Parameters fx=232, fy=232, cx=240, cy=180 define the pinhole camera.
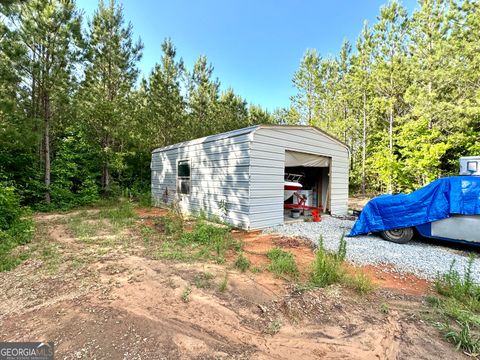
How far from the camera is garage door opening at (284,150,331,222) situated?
7.99 metres

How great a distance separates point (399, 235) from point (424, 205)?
0.86 meters

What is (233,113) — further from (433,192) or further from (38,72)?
(433,192)

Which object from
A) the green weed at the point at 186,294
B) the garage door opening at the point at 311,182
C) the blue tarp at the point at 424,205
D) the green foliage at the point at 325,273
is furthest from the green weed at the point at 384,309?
the garage door opening at the point at 311,182

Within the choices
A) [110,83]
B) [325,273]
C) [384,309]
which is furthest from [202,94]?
[384,309]

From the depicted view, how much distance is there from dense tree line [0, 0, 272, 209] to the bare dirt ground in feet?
21.2

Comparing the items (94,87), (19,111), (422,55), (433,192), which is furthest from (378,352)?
(422,55)

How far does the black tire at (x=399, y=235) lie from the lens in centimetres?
517

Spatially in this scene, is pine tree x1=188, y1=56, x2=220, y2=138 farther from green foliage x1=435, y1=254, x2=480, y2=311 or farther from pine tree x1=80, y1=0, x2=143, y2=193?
green foliage x1=435, y1=254, x2=480, y2=311

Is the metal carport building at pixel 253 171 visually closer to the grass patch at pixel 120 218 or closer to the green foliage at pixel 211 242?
the green foliage at pixel 211 242

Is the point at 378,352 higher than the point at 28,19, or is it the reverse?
the point at 28,19

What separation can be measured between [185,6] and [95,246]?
9.48 metres

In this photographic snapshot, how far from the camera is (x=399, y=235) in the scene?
17.3 feet

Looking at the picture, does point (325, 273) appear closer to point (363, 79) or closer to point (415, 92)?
point (415, 92)

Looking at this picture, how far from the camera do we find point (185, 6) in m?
9.27
